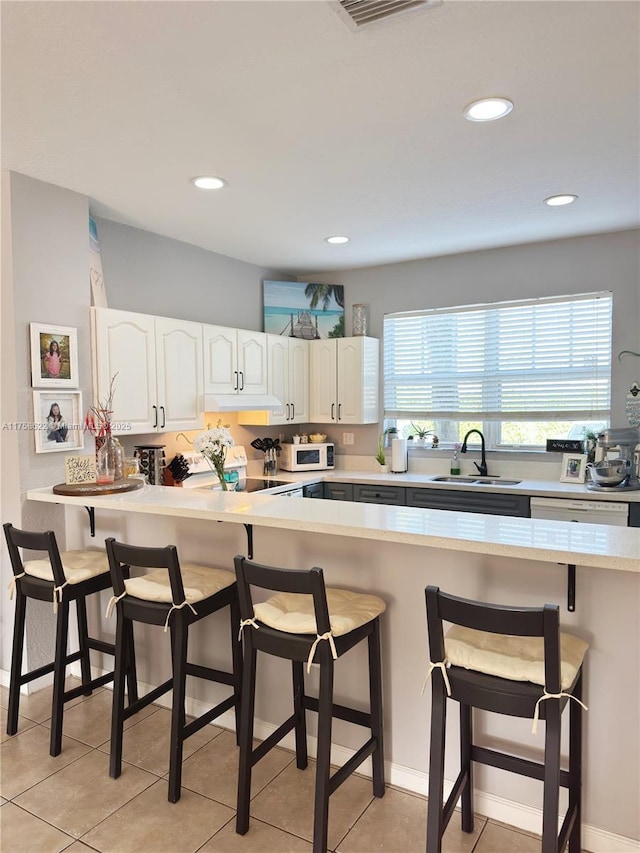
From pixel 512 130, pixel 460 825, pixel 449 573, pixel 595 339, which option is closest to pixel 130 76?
pixel 512 130

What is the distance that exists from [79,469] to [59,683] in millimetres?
1050

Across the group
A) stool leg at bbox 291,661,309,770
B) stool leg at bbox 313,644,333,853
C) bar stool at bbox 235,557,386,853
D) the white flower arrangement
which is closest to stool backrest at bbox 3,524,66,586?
the white flower arrangement

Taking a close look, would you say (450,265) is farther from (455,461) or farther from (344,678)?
(344,678)

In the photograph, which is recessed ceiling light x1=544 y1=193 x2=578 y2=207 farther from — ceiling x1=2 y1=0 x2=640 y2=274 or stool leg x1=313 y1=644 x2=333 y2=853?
stool leg x1=313 y1=644 x2=333 y2=853

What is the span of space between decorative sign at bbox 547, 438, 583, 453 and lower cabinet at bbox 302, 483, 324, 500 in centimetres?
184

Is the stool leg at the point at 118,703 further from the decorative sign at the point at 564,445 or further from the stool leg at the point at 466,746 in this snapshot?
the decorative sign at the point at 564,445

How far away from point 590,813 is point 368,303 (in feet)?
13.4

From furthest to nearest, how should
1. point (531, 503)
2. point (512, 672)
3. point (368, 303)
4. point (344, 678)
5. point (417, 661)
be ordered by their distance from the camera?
point (368, 303) < point (531, 503) < point (344, 678) < point (417, 661) < point (512, 672)

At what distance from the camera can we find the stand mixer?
3881mm

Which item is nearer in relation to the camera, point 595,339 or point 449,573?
point 449,573

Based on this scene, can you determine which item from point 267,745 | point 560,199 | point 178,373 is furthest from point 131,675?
point 560,199

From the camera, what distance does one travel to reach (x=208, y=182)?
3014 mm

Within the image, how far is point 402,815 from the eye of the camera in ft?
7.04

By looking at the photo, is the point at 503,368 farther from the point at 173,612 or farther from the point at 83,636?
the point at 83,636
